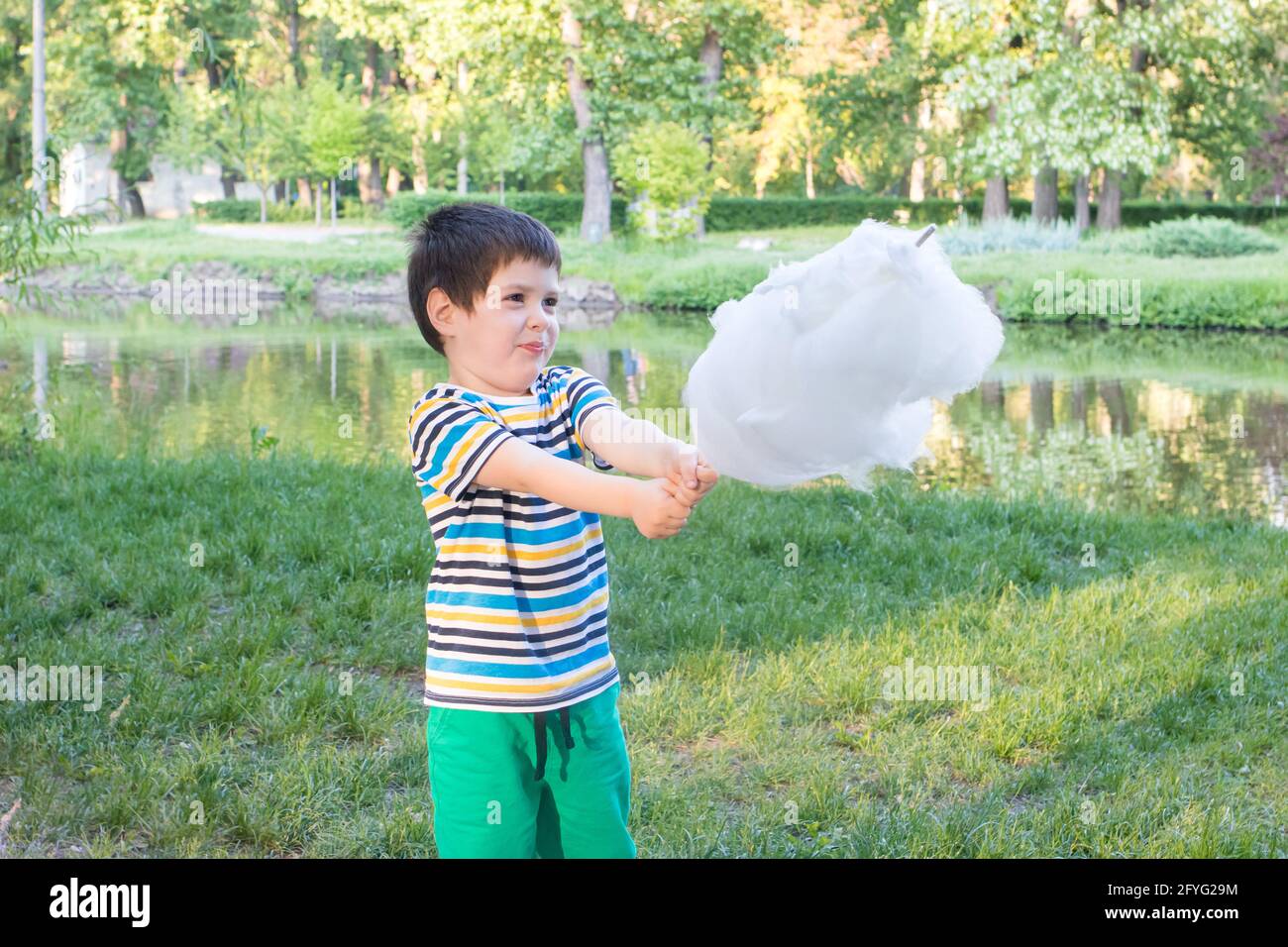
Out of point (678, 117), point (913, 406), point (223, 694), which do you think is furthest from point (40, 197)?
point (678, 117)

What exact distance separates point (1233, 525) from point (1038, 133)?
2184 centimetres

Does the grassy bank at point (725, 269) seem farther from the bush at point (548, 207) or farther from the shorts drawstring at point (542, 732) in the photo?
the shorts drawstring at point (542, 732)

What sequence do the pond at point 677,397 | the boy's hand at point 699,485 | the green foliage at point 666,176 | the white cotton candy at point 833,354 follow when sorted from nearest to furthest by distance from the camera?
the white cotton candy at point 833,354 → the boy's hand at point 699,485 → the pond at point 677,397 → the green foliage at point 666,176

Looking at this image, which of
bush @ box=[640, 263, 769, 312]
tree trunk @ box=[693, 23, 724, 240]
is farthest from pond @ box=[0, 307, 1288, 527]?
tree trunk @ box=[693, 23, 724, 240]

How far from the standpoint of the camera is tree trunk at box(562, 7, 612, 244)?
31.2 m

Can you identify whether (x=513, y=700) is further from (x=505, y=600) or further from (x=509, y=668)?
(x=505, y=600)

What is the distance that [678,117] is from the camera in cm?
3206

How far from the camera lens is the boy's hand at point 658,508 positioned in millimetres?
2176

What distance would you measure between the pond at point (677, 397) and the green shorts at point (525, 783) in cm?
600

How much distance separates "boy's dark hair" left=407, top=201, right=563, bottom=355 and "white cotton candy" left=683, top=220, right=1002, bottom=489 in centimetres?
48

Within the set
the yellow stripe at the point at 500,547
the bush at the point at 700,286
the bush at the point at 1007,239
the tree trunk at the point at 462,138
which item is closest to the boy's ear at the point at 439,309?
the yellow stripe at the point at 500,547

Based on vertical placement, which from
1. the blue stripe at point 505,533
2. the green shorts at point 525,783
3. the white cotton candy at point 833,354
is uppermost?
the white cotton candy at point 833,354

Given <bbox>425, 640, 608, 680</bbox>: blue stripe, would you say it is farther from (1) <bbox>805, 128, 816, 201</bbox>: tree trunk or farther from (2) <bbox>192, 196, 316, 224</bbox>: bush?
(1) <bbox>805, 128, 816, 201</bbox>: tree trunk
